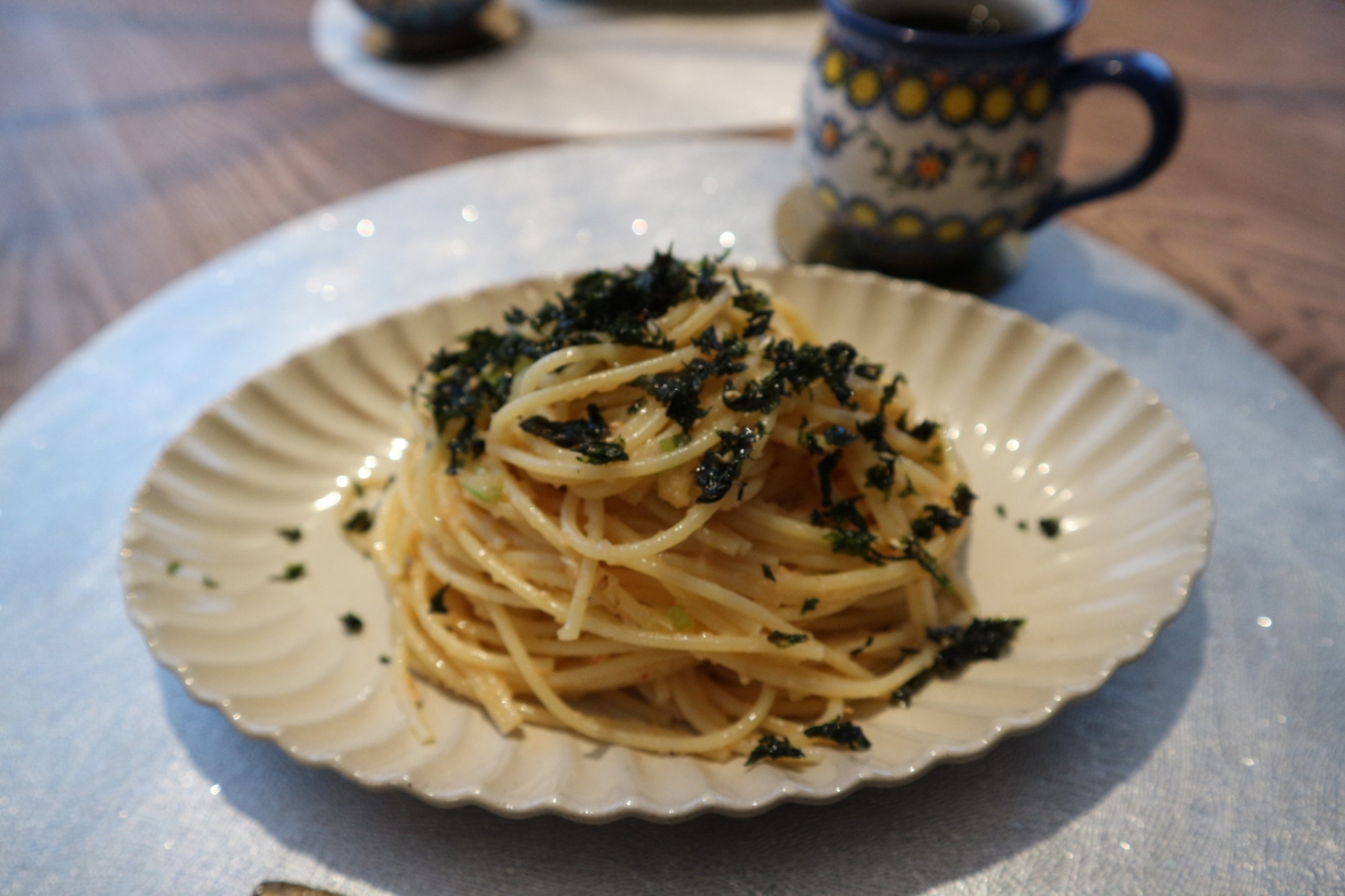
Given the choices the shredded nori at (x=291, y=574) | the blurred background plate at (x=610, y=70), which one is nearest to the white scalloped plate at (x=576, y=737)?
the shredded nori at (x=291, y=574)

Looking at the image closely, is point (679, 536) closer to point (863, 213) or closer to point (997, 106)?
point (863, 213)

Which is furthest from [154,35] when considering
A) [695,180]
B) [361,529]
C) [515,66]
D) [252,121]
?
[361,529]

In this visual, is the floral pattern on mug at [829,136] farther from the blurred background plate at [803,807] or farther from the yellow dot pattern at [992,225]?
the blurred background plate at [803,807]

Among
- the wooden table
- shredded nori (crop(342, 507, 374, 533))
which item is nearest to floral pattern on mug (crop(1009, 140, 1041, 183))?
the wooden table

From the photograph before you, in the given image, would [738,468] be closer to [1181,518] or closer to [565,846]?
[565,846]

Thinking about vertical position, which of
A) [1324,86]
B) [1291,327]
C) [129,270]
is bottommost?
[129,270]

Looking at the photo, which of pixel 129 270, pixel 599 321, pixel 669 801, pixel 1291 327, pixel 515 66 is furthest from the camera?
pixel 515 66
